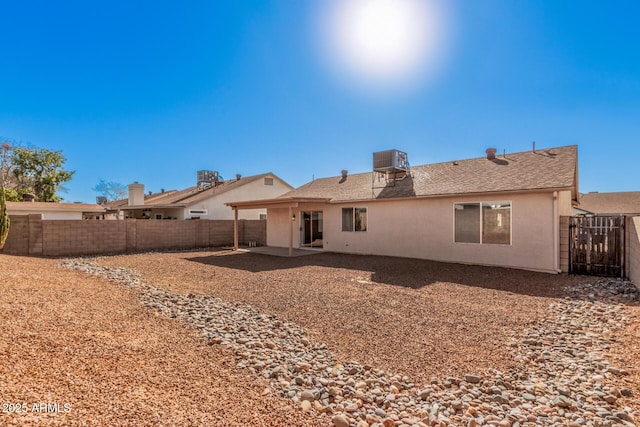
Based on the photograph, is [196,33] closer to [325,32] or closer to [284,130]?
[325,32]

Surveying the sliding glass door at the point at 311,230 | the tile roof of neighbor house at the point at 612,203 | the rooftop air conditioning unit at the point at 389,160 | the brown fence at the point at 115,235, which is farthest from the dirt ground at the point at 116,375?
the tile roof of neighbor house at the point at 612,203

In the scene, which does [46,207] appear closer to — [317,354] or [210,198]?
[210,198]

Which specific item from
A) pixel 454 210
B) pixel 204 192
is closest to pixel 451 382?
pixel 454 210

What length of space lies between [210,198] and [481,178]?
1658 cm

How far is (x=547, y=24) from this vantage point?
8.80 meters

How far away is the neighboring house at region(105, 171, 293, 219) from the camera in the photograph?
2092 cm

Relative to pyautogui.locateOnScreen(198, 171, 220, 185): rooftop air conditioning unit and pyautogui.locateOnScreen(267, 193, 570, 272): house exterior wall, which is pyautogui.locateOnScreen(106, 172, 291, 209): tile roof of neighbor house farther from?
pyautogui.locateOnScreen(267, 193, 570, 272): house exterior wall

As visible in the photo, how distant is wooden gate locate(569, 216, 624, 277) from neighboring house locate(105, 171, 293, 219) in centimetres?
1739

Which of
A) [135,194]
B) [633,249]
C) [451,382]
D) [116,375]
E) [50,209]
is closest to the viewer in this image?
[116,375]

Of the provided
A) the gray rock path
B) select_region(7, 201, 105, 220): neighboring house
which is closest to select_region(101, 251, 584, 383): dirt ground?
the gray rock path

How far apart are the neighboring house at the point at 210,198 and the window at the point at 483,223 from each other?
14402mm

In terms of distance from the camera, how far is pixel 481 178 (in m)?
11.3

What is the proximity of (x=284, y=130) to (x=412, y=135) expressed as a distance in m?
6.99

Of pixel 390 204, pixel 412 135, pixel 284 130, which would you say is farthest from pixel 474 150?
pixel 284 130
